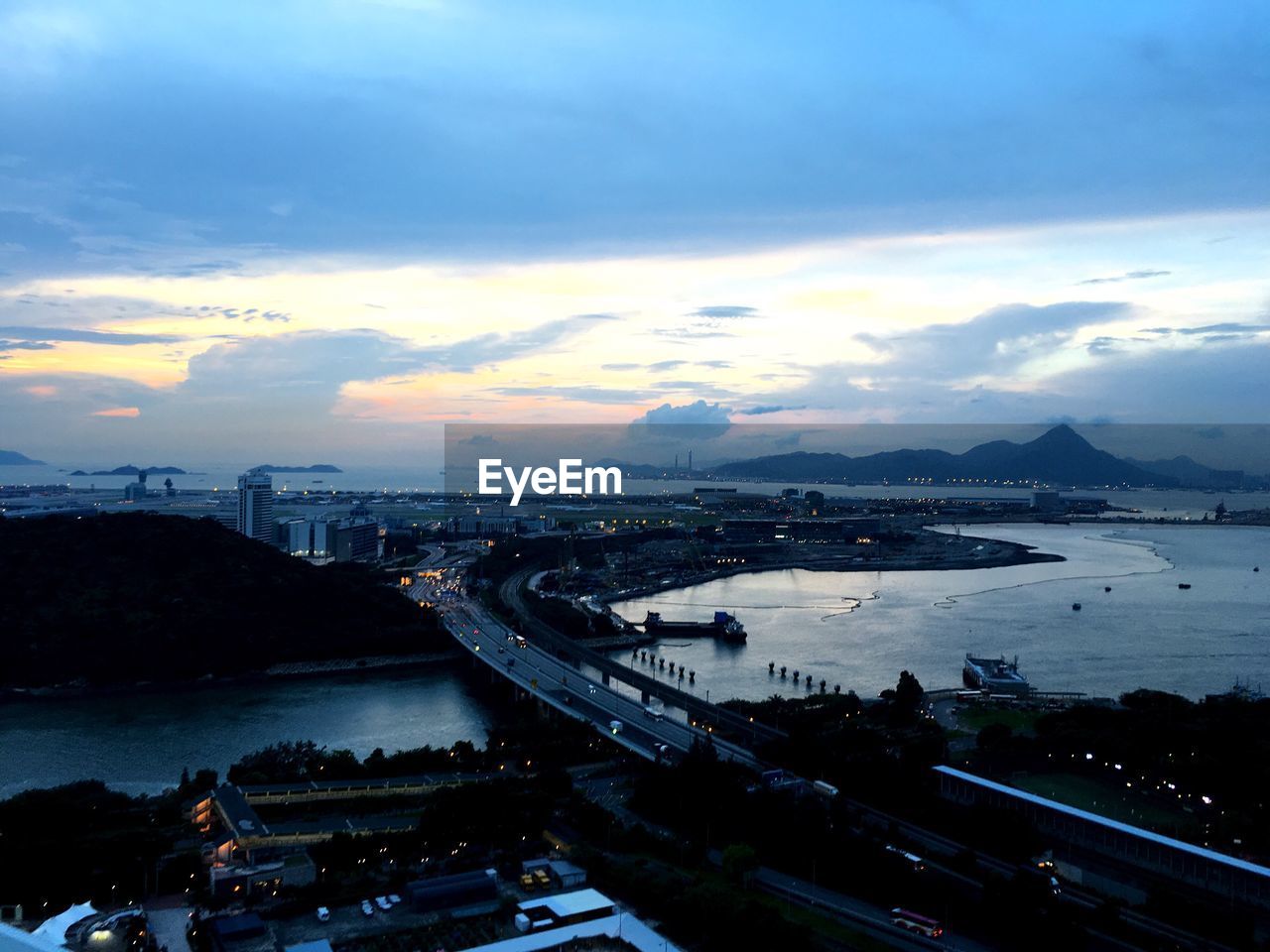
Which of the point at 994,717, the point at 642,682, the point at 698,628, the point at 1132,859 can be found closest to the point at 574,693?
the point at 642,682

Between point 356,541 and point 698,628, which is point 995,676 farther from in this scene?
point 356,541

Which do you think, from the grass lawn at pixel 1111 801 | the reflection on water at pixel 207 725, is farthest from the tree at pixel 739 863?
the reflection on water at pixel 207 725

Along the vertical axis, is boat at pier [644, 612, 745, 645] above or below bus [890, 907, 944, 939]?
below

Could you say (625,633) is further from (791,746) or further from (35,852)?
(35,852)

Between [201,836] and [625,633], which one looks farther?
[625,633]

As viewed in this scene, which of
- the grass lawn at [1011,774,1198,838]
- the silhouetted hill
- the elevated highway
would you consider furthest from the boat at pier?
the grass lawn at [1011,774,1198,838]

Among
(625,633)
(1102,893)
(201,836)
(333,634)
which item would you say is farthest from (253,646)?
(1102,893)

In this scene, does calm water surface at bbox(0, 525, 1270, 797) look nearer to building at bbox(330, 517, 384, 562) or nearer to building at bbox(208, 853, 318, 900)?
building at bbox(208, 853, 318, 900)
